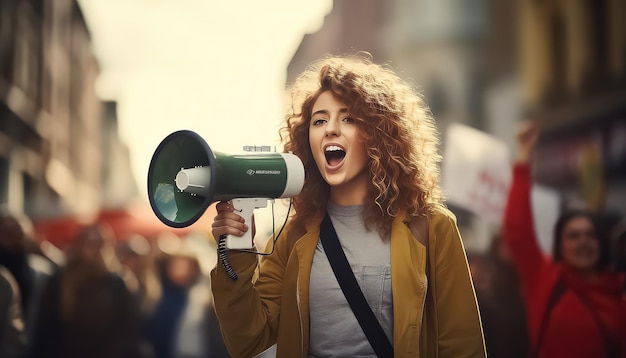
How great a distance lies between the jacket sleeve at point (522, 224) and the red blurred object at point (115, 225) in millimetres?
2712

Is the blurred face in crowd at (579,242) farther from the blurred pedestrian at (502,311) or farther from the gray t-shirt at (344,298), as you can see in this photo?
the gray t-shirt at (344,298)

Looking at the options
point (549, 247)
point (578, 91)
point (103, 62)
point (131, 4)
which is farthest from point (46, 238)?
point (578, 91)

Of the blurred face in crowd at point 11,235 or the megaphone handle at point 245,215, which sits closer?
the megaphone handle at point 245,215

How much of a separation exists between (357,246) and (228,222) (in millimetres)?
351

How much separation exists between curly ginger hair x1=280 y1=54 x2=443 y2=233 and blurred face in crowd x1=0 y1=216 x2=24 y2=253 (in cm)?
407

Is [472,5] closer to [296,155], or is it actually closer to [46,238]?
[46,238]

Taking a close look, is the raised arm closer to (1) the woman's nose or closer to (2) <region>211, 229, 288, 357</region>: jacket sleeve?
(1) the woman's nose

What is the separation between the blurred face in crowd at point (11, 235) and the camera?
19.1 ft

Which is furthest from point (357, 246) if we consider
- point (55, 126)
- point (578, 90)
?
point (578, 90)

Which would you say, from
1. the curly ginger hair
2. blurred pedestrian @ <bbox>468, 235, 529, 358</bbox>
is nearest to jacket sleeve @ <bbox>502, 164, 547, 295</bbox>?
blurred pedestrian @ <bbox>468, 235, 529, 358</bbox>

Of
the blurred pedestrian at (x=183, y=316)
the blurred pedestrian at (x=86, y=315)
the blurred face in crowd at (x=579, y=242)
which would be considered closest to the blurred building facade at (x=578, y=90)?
the blurred face in crowd at (x=579, y=242)

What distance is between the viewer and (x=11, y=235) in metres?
5.99

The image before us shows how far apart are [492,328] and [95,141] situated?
3617 mm

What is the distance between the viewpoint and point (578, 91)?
770 centimetres
